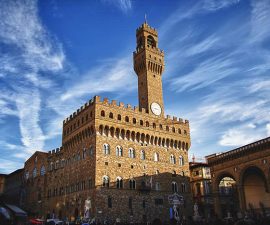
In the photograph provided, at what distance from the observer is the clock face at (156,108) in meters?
48.9

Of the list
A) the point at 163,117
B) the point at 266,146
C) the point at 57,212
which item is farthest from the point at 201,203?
the point at 57,212

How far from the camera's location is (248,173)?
1740 inches

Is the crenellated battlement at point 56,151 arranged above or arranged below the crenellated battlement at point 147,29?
below

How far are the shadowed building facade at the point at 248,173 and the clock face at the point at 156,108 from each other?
33.8 feet

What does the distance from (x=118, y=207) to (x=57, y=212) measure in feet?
37.0

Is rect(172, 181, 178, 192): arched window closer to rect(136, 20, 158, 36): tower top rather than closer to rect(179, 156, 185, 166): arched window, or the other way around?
rect(179, 156, 185, 166): arched window

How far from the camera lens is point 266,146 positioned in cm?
3816

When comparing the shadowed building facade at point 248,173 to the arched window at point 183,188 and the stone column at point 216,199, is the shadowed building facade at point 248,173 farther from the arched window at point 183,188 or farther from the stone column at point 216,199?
the arched window at point 183,188

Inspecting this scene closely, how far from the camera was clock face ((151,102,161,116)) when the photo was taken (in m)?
48.9

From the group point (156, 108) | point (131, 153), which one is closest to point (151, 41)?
point (156, 108)

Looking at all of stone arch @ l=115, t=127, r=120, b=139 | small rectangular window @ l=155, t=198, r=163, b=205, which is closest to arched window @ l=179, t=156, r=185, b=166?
small rectangular window @ l=155, t=198, r=163, b=205

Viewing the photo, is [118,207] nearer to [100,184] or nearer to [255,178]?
[100,184]

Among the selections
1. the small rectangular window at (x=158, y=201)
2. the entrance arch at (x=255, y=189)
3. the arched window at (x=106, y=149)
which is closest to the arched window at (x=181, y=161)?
the small rectangular window at (x=158, y=201)

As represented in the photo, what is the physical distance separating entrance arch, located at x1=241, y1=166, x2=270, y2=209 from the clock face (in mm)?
15180
